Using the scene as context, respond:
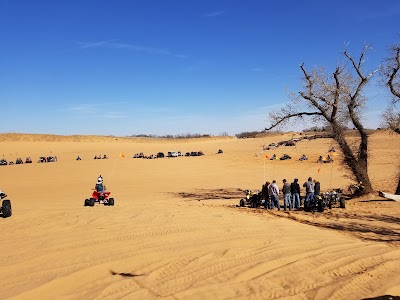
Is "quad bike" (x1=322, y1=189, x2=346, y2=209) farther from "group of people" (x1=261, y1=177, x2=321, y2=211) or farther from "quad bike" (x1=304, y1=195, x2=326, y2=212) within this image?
"group of people" (x1=261, y1=177, x2=321, y2=211)

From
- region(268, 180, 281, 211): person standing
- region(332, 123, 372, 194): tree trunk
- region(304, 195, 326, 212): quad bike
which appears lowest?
region(304, 195, 326, 212): quad bike

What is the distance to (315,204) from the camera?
48.9 feet

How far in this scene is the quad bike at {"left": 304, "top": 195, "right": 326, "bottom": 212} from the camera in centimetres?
1464

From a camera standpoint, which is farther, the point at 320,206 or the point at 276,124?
the point at 276,124

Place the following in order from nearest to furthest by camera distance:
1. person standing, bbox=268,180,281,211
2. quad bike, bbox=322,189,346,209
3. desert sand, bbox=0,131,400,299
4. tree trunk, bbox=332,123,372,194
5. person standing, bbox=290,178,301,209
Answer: desert sand, bbox=0,131,400,299 < person standing, bbox=268,180,281,211 < quad bike, bbox=322,189,346,209 < person standing, bbox=290,178,301,209 < tree trunk, bbox=332,123,372,194

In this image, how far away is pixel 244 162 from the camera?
46.4 meters

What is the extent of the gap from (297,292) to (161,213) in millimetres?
7725

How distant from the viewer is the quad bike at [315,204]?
1464 cm

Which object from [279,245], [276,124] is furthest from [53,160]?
[279,245]

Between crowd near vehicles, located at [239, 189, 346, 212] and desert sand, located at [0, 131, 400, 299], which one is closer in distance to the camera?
desert sand, located at [0, 131, 400, 299]

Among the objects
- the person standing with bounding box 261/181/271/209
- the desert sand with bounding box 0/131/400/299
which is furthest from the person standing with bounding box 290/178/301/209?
the desert sand with bounding box 0/131/400/299

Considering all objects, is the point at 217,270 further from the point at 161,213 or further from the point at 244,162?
the point at 244,162

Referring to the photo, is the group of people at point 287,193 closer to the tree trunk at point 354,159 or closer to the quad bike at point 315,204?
the quad bike at point 315,204

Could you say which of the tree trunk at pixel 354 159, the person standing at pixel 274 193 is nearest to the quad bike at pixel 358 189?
the tree trunk at pixel 354 159
